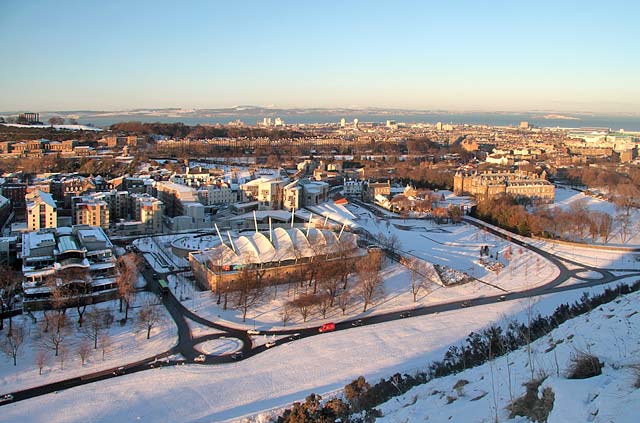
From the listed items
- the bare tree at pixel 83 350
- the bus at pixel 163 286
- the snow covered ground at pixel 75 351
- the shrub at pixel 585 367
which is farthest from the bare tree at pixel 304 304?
the shrub at pixel 585 367

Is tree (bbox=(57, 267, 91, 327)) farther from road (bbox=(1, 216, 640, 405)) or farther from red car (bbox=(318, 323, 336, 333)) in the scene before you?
red car (bbox=(318, 323, 336, 333))

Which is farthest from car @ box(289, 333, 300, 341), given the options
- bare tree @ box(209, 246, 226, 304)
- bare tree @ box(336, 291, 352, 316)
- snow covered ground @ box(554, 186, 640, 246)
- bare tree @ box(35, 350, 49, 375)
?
snow covered ground @ box(554, 186, 640, 246)

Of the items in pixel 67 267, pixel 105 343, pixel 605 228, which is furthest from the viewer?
pixel 605 228

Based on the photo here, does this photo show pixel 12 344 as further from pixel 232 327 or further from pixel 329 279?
pixel 329 279

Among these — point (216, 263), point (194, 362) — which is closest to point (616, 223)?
point (216, 263)

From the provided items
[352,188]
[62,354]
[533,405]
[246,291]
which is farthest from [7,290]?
[352,188]

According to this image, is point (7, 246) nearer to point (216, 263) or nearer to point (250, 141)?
point (216, 263)
